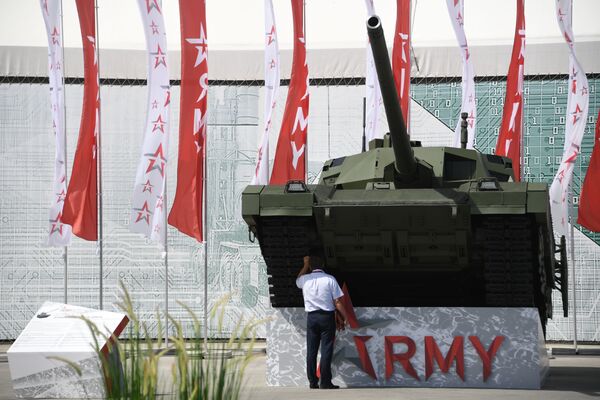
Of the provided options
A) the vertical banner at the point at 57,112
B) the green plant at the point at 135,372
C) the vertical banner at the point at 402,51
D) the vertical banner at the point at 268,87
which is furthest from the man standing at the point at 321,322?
the vertical banner at the point at 402,51

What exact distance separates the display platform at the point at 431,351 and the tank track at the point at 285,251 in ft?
2.58

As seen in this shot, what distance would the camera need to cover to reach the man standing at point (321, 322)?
45.4ft

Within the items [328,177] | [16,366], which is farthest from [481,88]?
[16,366]

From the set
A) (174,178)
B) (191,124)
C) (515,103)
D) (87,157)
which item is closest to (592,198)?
(515,103)

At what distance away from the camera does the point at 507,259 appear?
14.1m

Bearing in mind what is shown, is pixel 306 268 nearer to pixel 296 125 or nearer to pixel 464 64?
pixel 296 125

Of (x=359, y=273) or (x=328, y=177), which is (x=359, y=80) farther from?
(x=359, y=273)

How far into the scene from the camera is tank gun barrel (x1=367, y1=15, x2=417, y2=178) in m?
12.8

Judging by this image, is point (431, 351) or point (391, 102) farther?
point (431, 351)

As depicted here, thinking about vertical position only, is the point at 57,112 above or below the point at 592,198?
above

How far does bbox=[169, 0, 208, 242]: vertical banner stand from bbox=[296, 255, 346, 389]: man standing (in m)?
6.36

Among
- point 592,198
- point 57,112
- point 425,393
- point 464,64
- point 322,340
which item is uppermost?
point 464,64

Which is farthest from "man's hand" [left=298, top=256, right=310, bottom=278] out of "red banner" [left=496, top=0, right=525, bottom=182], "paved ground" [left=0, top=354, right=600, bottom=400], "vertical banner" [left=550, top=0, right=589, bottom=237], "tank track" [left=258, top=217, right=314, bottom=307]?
"red banner" [left=496, top=0, right=525, bottom=182]

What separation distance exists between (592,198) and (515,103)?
2257 mm
